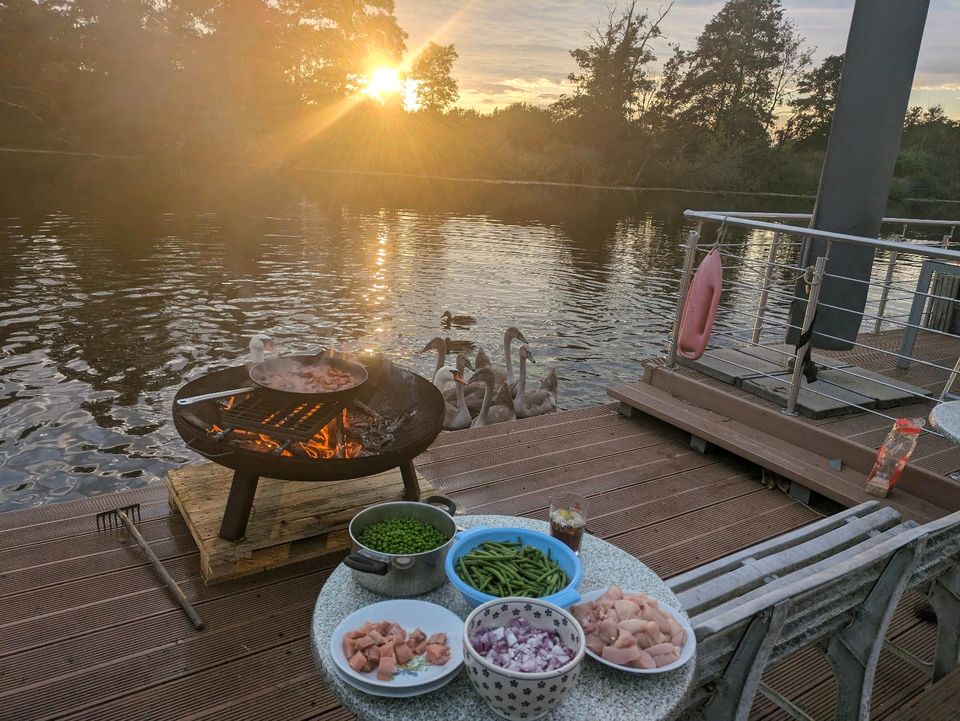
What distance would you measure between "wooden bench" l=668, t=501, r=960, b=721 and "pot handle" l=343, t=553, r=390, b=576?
1.13 meters

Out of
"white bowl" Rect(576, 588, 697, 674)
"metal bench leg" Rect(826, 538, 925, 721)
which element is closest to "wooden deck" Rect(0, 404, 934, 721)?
"metal bench leg" Rect(826, 538, 925, 721)

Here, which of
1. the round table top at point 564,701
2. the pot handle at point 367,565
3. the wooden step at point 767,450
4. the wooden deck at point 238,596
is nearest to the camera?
the round table top at point 564,701

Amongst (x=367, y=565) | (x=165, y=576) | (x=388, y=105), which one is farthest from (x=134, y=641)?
(x=388, y=105)

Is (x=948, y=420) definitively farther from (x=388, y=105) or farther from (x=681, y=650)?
(x=388, y=105)

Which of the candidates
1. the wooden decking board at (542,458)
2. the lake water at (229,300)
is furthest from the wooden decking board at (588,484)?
the lake water at (229,300)

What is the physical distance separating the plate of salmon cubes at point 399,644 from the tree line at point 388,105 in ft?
169

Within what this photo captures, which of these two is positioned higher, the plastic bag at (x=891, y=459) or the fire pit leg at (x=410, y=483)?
the plastic bag at (x=891, y=459)

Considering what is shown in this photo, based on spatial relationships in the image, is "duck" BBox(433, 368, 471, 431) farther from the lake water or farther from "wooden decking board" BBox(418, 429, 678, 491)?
"wooden decking board" BBox(418, 429, 678, 491)

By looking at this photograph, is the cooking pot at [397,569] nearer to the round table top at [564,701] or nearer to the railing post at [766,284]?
the round table top at [564,701]

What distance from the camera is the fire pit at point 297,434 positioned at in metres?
3.60

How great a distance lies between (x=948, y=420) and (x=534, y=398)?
6.65m

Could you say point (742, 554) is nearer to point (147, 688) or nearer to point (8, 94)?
point (147, 688)

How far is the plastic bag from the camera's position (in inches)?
190

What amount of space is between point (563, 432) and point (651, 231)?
2964cm
